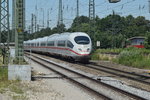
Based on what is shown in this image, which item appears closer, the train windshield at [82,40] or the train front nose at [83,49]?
the train front nose at [83,49]

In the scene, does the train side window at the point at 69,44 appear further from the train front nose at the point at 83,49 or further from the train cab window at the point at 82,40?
the train front nose at the point at 83,49

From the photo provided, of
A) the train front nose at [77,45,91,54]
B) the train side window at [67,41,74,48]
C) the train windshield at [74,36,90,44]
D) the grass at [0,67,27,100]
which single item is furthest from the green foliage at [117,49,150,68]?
the grass at [0,67,27,100]

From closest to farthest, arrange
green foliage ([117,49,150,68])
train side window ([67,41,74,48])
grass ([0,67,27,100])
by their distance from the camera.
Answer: grass ([0,67,27,100]) → green foliage ([117,49,150,68]) → train side window ([67,41,74,48])

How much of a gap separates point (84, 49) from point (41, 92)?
14002 millimetres

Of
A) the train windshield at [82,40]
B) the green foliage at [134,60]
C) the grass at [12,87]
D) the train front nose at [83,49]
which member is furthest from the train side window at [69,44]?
the grass at [12,87]

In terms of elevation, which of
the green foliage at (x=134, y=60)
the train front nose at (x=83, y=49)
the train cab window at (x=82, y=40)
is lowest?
the green foliage at (x=134, y=60)

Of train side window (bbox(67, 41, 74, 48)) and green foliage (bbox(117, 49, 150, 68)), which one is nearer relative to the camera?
green foliage (bbox(117, 49, 150, 68))

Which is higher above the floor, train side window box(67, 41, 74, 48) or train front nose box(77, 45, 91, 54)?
train side window box(67, 41, 74, 48)

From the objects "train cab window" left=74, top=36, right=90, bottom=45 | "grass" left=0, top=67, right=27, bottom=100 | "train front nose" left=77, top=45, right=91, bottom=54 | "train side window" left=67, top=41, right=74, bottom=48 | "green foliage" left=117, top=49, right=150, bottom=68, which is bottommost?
"grass" left=0, top=67, right=27, bottom=100

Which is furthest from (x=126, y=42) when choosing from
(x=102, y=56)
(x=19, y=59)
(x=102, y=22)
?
(x=19, y=59)

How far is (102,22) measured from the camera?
11431 cm

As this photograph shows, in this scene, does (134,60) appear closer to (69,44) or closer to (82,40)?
(82,40)

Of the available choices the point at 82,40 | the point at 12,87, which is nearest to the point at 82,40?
the point at 82,40

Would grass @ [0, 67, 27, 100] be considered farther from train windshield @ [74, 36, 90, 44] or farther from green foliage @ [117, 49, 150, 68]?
green foliage @ [117, 49, 150, 68]
